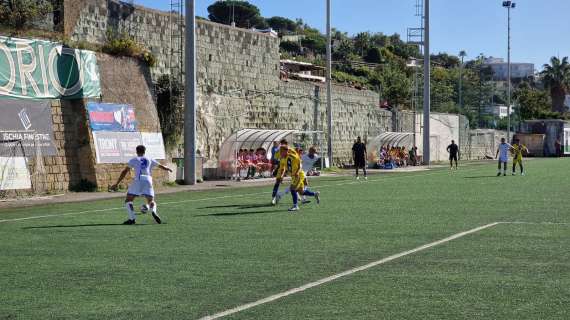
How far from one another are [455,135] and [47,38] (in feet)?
158

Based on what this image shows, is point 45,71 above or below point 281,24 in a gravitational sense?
below

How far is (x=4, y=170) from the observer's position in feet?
81.4

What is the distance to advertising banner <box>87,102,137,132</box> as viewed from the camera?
2885cm

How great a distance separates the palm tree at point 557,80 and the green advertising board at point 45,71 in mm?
102440

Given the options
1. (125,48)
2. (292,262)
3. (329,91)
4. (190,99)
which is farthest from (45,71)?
(329,91)

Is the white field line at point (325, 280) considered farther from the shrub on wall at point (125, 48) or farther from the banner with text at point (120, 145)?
the shrub on wall at point (125, 48)

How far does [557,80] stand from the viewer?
12388cm

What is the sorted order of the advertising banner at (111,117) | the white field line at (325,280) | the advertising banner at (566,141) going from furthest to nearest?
the advertising banner at (566,141) → the advertising banner at (111,117) → the white field line at (325,280)

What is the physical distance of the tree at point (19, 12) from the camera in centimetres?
2702

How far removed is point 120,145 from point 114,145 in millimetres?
384

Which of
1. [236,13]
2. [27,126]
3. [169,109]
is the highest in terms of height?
[236,13]

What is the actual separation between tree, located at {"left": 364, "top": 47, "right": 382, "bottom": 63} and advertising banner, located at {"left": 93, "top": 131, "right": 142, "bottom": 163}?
120213 millimetres

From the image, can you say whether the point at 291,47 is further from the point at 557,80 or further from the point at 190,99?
the point at 190,99

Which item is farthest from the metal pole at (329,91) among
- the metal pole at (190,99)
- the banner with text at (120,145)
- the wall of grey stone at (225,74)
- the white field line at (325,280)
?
the white field line at (325,280)
